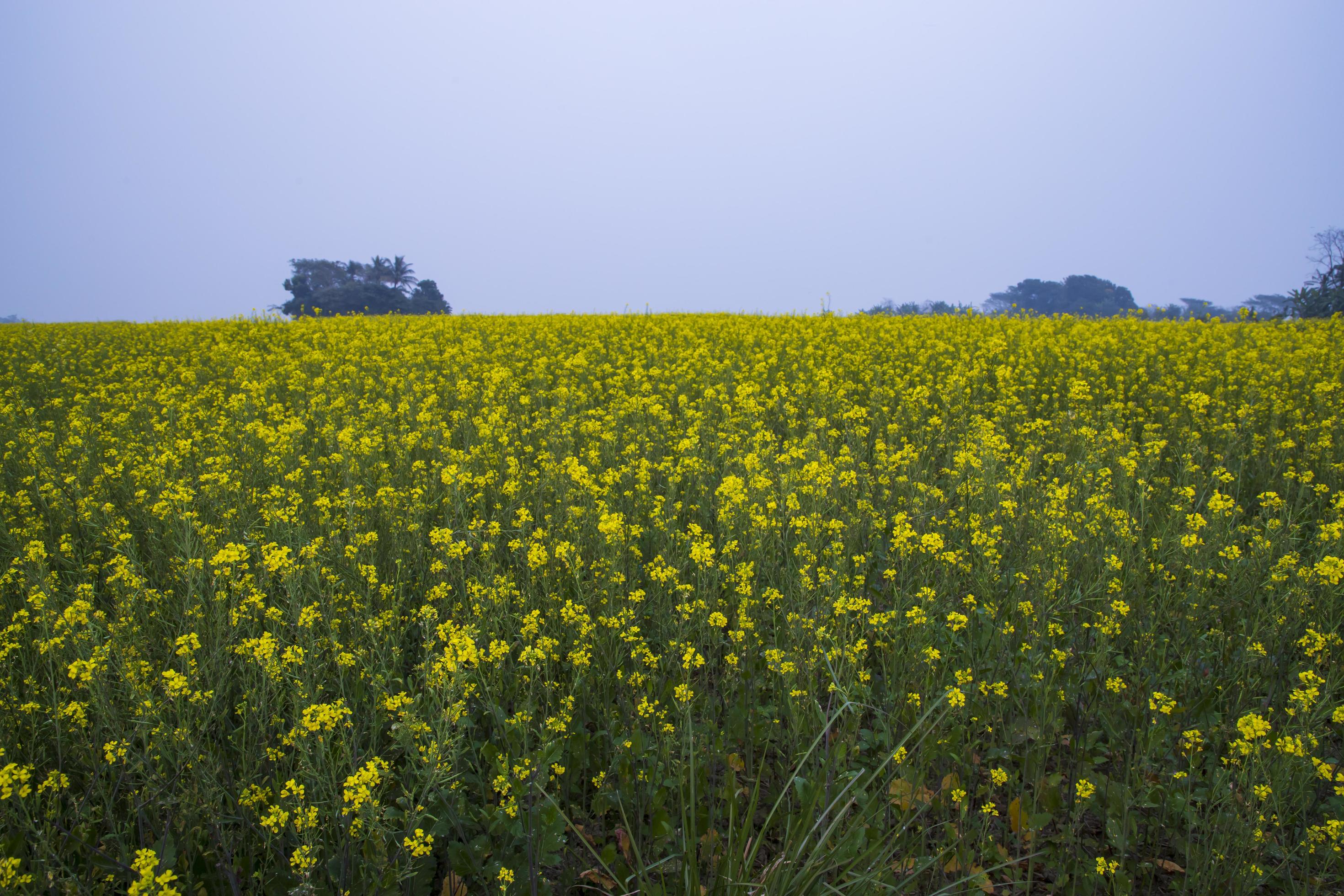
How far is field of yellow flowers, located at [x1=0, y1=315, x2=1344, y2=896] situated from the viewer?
212 centimetres

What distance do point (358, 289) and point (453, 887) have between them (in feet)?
129

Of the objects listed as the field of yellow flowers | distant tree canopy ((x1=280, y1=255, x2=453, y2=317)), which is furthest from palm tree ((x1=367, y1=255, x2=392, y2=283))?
the field of yellow flowers

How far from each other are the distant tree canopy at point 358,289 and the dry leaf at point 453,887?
102 feet

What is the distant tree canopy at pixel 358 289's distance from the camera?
116 ft

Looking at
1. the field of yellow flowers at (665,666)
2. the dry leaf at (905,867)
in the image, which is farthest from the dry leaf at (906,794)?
the dry leaf at (905,867)

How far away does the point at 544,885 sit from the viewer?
218cm

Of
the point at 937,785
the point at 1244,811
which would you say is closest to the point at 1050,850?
the point at 937,785

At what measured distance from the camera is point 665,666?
3049 millimetres

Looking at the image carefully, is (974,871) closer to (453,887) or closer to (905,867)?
(905,867)

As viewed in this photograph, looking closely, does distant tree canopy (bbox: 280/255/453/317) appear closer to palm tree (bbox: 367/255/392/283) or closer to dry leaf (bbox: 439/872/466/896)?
palm tree (bbox: 367/255/392/283)

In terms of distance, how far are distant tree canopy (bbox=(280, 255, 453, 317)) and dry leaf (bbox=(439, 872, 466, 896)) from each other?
31.2m

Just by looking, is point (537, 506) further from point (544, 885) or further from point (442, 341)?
point (442, 341)

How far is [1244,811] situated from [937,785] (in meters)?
0.98

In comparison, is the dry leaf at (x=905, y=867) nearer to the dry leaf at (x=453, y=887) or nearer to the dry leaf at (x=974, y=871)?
the dry leaf at (x=974, y=871)
